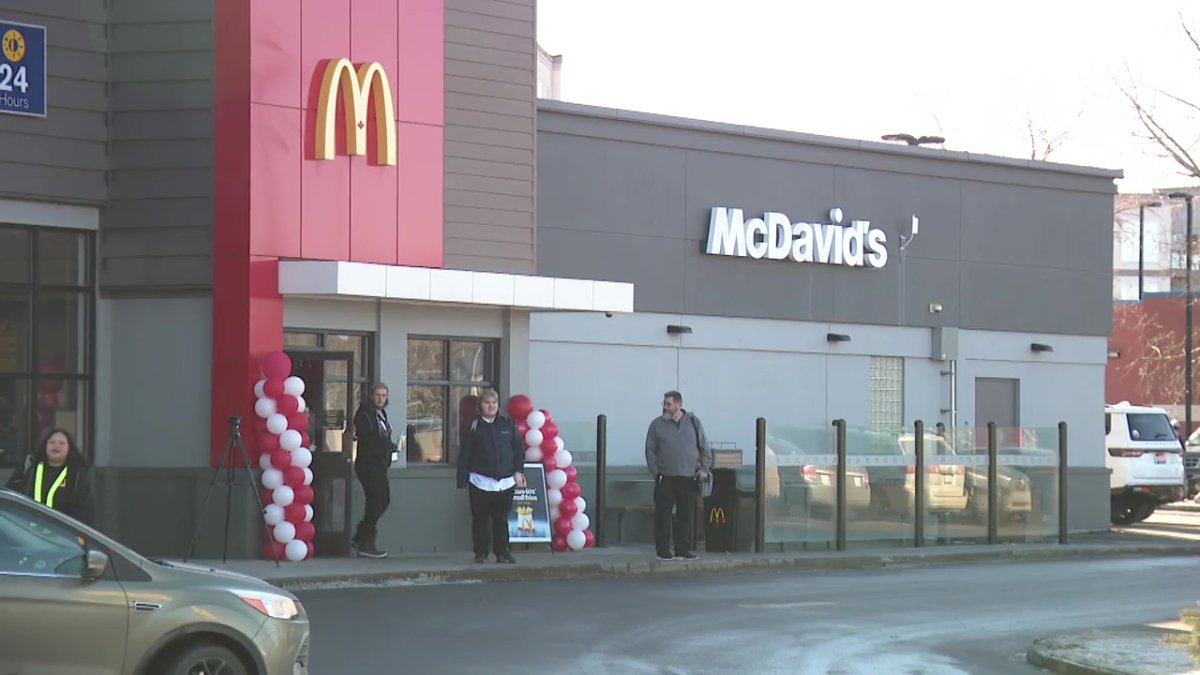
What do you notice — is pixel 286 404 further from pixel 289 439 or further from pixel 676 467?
pixel 676 467

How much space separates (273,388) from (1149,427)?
58.5 feet

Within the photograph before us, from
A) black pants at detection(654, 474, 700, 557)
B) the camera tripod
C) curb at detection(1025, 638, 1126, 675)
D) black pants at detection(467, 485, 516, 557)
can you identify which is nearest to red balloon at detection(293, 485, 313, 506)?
the camera tripod

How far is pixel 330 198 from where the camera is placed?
19.2m

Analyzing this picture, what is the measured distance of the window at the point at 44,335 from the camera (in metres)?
18.5

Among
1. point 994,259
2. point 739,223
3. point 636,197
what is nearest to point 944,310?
point 994,259

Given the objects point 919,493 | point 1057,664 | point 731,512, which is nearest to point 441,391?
point 731,512

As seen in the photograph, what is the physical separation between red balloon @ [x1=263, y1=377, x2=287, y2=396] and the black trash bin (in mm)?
5944

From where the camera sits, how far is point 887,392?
26391 mm

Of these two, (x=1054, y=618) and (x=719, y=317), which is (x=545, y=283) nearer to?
(x=719, y=317)

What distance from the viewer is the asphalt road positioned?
12.5 metres

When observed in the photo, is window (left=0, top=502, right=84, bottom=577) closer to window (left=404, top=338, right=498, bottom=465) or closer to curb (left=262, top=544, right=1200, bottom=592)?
curb (left=262, top=544, right=1200, bottom=592)

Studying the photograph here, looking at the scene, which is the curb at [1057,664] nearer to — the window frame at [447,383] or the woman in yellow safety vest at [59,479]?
the woman in yellow safety vest at [59,479]

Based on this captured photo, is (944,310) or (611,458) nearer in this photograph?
(611,458)

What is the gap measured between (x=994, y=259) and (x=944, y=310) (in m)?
1.46
